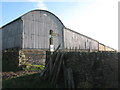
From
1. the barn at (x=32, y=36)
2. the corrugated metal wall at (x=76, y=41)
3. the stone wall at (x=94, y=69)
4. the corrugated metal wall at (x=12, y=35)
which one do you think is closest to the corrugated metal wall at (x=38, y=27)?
the barn at (x=32, y=36)

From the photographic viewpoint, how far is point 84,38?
69.2ft

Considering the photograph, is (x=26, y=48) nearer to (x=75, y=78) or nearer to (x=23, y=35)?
(x=23, y=35)

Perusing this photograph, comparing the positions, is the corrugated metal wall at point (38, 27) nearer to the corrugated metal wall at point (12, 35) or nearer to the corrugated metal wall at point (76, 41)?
Answer: the corrugated metal wall at point (12, 35)

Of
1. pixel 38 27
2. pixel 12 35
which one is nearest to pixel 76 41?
pixel 38 27

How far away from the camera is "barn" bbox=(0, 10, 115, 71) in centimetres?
1192

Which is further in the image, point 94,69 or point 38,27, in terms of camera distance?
point 38,27

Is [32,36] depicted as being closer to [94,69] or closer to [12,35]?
[12,35]

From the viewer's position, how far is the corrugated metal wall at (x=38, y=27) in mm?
13328

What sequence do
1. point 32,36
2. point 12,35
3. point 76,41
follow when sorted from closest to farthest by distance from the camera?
point 32,36 < point 12,35 < point 76,41

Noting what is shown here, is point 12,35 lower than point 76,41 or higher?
higher

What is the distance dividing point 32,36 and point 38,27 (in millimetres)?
1606

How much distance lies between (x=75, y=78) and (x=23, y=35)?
9.57 metres

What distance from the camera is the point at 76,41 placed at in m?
19.5

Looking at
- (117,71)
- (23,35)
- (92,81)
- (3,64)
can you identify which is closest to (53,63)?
(92,81)
